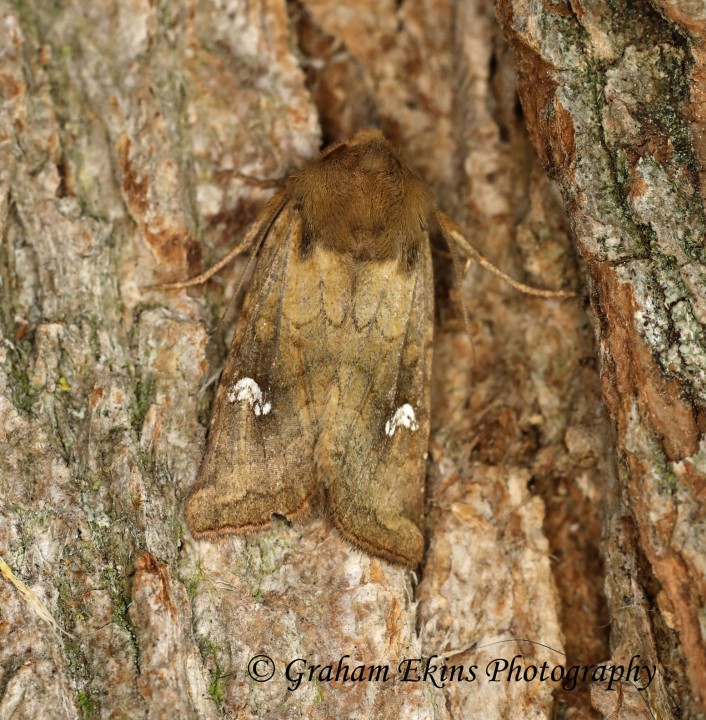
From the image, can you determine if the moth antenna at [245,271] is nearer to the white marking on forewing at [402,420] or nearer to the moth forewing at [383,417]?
the moth forewing at [383,417]

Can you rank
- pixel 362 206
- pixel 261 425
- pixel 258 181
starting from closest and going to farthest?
pixel 261 425 < pixel 362 206 < pixel 258 181

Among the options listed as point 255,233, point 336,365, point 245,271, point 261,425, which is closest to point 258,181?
point 255,233

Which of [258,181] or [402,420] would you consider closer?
[402,420]

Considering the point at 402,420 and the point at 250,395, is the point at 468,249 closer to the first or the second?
the point at 402,420

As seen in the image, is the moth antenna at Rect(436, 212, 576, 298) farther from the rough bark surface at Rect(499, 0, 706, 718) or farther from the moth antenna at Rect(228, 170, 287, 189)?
the moth antenna at Rect(228, 170, 287, 189)

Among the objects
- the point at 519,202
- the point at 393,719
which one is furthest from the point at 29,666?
the point at 519,202

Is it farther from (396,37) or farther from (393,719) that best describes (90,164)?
(393,719)

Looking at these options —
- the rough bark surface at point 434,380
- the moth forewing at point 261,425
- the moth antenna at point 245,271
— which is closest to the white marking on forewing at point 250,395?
the moth forewing at point 261,425
